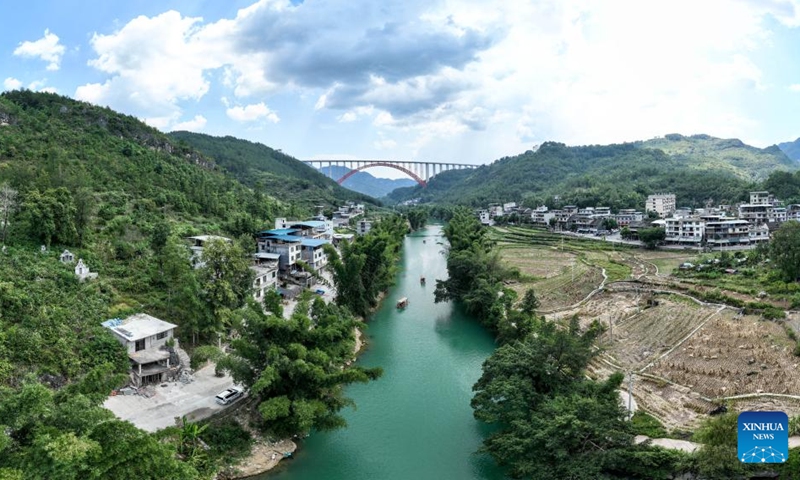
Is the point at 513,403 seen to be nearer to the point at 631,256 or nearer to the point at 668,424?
the point at 668,424

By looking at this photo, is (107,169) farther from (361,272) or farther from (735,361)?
(735,361)

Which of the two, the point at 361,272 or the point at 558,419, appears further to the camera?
the point at 361,272

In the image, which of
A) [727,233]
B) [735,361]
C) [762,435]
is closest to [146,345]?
[762,435]

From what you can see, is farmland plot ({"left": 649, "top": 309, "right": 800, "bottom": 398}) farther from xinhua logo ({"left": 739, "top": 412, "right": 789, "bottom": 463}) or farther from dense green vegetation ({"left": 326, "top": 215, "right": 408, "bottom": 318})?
dense green vegetation ({"left": 326, "top": 215, "right": 408, "bottom": 318})

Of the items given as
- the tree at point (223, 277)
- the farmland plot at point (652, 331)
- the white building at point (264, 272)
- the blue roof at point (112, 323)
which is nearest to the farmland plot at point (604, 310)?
the farmland plot at point (652, 331)

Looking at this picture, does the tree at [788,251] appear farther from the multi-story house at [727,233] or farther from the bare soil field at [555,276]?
the multi-story house at [727,233]
